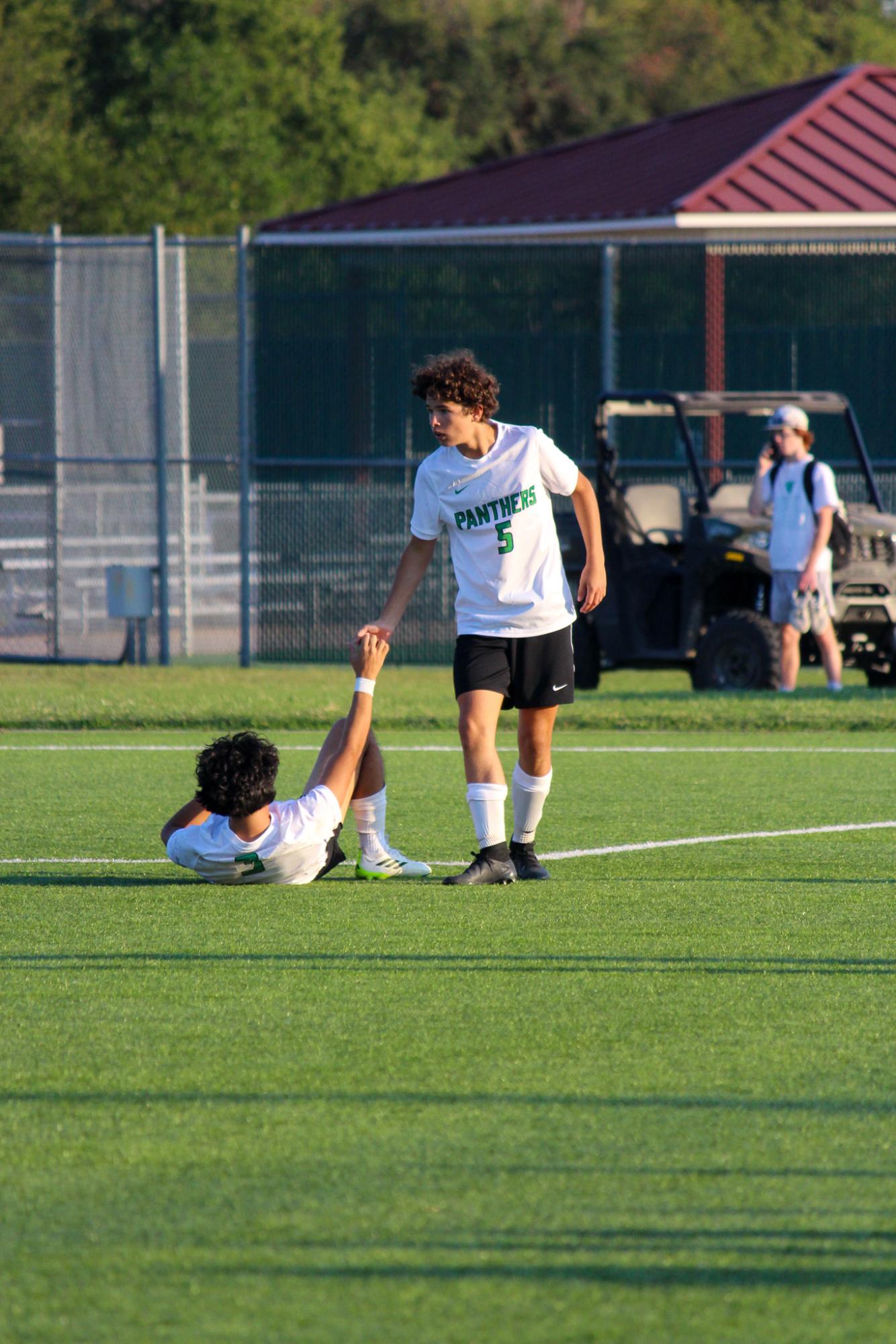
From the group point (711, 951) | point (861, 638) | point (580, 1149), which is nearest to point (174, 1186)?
point (580, 1149)

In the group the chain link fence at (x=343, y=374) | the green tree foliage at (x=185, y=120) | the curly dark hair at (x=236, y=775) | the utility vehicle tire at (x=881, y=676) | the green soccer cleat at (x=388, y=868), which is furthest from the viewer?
the green tree foliage at (x=185, y=120)

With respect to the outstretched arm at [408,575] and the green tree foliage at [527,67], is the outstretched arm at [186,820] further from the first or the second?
the green tree foliage at [527,67]

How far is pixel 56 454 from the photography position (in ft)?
59.8

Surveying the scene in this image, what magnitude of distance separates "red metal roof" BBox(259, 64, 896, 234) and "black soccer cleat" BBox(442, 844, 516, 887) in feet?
47.7

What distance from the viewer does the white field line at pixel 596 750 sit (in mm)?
11915

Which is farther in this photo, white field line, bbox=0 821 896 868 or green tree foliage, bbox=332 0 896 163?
green tree foliage, bbox=332 0 896 163

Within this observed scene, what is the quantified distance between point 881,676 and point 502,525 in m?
8.75

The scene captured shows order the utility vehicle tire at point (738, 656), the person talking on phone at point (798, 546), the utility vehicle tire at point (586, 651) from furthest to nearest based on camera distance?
the utility vehicle tire at point (586, 651) → the utility vehicle tire at point (738, 656) → the person talking on phone at point (798, 546)

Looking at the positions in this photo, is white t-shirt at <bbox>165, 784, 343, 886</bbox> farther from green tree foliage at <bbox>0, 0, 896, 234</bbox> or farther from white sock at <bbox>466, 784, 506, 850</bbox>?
green tree foliage at <bbox>0, 0, 896, 234</bbox>

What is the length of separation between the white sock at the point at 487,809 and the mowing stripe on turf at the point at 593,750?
4462 mm

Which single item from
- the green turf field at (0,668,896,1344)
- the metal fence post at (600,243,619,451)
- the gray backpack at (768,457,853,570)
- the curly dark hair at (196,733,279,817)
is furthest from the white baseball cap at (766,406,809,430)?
the curly dark hair at (196,733,279,817)

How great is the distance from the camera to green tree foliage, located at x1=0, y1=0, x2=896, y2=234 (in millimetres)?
36438

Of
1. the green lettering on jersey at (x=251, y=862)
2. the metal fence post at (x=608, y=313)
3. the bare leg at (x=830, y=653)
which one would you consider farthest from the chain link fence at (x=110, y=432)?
the green lettering on jersey at (x=251, y=862)

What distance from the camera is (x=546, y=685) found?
757cm
